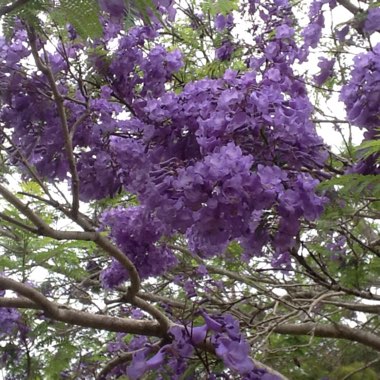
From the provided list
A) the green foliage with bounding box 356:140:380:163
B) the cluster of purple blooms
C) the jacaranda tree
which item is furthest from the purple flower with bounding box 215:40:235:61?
the cluster of purple blooms

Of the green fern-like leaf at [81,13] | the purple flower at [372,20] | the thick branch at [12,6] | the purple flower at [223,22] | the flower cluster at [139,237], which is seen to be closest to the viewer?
the thick branch at [12,6]

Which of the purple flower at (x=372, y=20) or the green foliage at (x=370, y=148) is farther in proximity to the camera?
the purple flower at (x=372, y=20)

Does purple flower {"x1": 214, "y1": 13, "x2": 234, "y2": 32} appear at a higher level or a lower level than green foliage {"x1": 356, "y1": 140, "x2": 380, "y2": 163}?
higher

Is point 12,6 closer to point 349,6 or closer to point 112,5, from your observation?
point 112,5

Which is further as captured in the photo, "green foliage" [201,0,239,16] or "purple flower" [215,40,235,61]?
"purple flower" [215,40,235,61]

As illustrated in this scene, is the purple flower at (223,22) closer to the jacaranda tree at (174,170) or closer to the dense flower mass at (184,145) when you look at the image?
the jacaranda tree at (174,170)

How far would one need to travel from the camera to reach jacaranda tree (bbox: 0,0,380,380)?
2.21 m

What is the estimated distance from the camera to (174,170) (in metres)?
2.25

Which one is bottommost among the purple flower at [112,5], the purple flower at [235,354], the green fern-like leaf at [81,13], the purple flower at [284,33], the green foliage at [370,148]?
the purple flower at [235,354]

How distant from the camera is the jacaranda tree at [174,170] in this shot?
2.21 meters

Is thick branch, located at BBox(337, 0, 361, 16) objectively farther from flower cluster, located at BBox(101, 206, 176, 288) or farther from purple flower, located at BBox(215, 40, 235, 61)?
flower cluster, located at BBox(101, 206, 176, 288)

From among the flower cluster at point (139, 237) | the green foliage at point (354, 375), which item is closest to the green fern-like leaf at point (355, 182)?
the flower cluster at point (139, 237)

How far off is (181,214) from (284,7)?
6.64ft

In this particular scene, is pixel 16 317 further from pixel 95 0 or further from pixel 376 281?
pixel 95 0
